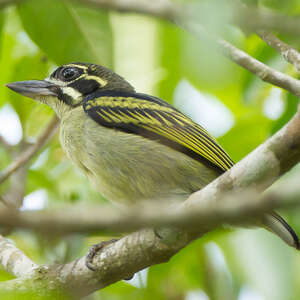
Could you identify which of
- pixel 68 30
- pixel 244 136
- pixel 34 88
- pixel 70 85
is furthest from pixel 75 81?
pixel 244 136

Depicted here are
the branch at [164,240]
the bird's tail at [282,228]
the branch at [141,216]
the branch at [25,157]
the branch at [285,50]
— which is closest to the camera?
the branch at [141,216]

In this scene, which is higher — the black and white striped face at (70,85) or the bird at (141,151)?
the bird at (141,151)

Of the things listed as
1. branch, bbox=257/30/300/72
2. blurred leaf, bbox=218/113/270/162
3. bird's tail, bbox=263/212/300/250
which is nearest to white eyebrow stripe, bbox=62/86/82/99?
blurred leaf, bbox=218/113/270/162

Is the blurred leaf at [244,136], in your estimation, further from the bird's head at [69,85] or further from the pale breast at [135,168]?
the bird's head at [69,85]

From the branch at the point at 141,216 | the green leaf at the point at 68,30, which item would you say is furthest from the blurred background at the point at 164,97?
the branch at the point at 141,216

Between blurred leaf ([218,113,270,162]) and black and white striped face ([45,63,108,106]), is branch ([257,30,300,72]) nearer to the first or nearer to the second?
blurred leaf ([218,113,270,162])

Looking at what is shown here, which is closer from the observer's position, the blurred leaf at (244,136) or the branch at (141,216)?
the branch at (141,216)

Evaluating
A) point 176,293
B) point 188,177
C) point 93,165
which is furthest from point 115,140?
point 176,293

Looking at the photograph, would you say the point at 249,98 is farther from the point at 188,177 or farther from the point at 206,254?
the point at 206,254
